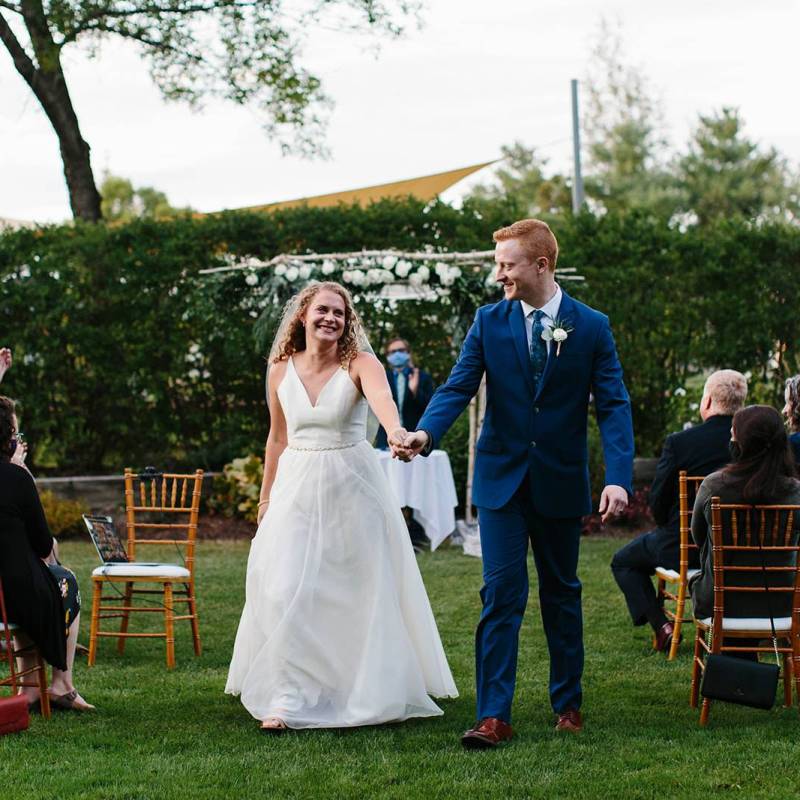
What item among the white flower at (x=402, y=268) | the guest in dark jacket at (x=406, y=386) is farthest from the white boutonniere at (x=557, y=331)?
the white flower at (x=402, y=268)

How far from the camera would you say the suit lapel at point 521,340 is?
5129 millimetres

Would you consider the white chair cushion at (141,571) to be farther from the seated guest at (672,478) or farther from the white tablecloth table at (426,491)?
the white tablecloth table at (426,491)

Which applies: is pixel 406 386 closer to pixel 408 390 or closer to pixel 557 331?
pixel 408 390

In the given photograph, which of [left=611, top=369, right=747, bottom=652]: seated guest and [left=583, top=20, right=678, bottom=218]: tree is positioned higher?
[left=583, top=20, right=678, bottom=218]: tree

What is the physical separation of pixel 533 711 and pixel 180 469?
8.54 metres

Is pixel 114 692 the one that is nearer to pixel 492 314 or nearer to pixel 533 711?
pixel 533 711

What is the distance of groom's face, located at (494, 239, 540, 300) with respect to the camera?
5.12 meters

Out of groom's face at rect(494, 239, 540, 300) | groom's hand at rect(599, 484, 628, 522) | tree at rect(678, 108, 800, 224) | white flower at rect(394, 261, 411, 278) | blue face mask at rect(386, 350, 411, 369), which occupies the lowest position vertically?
groom's hand at rect(599, 484, 628, 522)

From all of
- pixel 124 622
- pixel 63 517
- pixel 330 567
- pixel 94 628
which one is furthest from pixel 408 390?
pixel 330 567

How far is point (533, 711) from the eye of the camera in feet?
18.8

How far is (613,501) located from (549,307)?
0.83 meters

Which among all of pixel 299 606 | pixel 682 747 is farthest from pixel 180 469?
pixel 682 747

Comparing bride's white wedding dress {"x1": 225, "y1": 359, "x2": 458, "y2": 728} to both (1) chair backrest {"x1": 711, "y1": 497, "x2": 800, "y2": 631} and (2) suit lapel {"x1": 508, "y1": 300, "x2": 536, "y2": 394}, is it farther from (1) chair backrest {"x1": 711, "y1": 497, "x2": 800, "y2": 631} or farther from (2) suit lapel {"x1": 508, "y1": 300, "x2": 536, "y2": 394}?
(1) chair backrest {"x1": 711, "y1": 497, "x2": 800, "y2": 631}

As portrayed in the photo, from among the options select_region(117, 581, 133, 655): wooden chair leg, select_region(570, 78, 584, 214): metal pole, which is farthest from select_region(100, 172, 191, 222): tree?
select_region(117, 581, 133, 655): wooden chair leg
